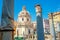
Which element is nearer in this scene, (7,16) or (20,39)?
(7,16)

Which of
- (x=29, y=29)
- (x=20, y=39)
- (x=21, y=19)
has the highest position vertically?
(x=21, y=19)

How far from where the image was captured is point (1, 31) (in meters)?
4.16

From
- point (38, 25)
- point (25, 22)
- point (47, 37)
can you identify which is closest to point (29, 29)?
point (25, 22)

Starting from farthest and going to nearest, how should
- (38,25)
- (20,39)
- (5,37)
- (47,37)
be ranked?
(20,39)
(47,37)
(38,25)
(5,37)

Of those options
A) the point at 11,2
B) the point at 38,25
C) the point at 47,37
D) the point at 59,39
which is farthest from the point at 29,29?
the point at 11,2

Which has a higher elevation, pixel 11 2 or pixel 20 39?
pixel 11 2

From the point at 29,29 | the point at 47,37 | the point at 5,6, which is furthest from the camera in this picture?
the point at 29,29

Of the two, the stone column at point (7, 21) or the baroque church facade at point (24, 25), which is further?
the baroque church facade at point (24, 25)

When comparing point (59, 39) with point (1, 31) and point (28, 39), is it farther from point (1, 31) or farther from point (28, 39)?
point (1, 31)

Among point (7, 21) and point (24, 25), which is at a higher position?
point (24, 25)

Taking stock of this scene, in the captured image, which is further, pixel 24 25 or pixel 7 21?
pixel 24 25

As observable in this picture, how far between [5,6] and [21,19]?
3492 centimetres

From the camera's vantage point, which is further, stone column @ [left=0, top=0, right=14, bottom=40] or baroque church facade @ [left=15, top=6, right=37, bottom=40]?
baroque church facade @ [left=15, top=6, right=37, bottom=40]

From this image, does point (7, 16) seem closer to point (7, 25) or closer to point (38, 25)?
point (7, 25)
